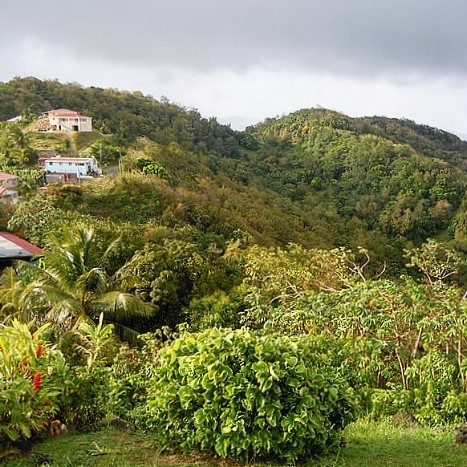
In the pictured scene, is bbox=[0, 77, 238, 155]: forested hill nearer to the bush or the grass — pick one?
the grass

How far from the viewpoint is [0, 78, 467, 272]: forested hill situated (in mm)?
27047

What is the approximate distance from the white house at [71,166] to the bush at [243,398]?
2717cm

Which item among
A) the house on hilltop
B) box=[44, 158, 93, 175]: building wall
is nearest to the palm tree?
the house on hilltop

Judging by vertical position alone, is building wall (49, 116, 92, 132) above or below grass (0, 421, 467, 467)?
above

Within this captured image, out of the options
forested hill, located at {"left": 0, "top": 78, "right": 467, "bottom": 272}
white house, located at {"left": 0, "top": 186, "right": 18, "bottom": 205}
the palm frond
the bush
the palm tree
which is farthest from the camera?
forested hill, located at {"left": 0, "top": 78, "right": 467, "bottom": 272}

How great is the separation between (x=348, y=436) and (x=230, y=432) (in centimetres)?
163

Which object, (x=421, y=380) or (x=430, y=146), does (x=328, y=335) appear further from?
(x=430, y=146)

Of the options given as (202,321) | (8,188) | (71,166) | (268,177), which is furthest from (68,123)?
(202,321)

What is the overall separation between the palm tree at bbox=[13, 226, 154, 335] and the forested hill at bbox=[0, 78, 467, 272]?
10.5m

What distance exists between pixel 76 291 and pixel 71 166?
19265 millimetres

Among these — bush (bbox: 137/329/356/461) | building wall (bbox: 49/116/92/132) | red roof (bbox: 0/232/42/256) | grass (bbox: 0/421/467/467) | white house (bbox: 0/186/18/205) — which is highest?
building wall (bbox: 49/116/92/132)

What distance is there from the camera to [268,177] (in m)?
63.5

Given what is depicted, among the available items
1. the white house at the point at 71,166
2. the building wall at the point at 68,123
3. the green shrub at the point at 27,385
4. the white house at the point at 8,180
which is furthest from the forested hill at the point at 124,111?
the green shrub at the point at 27,385

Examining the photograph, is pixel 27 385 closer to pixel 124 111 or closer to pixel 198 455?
pixel 198 455
